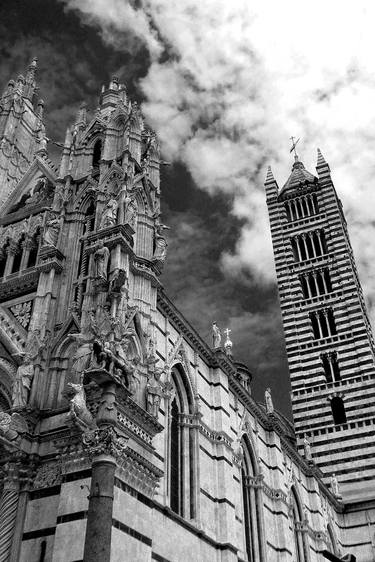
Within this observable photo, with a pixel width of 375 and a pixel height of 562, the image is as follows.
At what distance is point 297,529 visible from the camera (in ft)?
94.8

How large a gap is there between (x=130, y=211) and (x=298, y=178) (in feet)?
117

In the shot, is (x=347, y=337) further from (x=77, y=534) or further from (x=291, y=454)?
(x=77, y=534)

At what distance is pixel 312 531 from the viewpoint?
3069cm

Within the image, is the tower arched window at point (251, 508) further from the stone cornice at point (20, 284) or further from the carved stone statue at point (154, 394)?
the stone cornice at point (20, 284)

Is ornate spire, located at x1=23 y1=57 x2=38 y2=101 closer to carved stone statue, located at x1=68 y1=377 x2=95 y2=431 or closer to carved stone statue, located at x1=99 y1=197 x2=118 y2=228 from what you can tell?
carved stone statue, located at x1=99 y1=197 x2=118 y2=228

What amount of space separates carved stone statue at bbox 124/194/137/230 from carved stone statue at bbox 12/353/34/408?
16.9 ft

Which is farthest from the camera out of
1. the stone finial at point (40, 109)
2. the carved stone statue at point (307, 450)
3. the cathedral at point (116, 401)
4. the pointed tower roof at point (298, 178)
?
the pointed tower roof at point (298, 178)

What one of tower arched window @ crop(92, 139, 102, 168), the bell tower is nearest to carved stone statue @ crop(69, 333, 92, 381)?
tower arched window @ crop(92, 139, 102, 168)

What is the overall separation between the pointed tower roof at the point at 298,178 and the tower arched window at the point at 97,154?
98.5ft

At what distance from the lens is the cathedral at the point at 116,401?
45.6 feet

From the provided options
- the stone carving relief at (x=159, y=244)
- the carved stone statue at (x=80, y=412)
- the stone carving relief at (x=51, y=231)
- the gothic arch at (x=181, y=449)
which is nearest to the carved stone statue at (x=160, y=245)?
the stone carving relief at (x=159, y=244)

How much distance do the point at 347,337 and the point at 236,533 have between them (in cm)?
2349

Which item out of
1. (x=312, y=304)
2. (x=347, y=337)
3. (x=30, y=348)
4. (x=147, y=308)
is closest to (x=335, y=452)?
(x=347, y=337)

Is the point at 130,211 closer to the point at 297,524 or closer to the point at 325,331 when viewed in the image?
the point at 297,524
